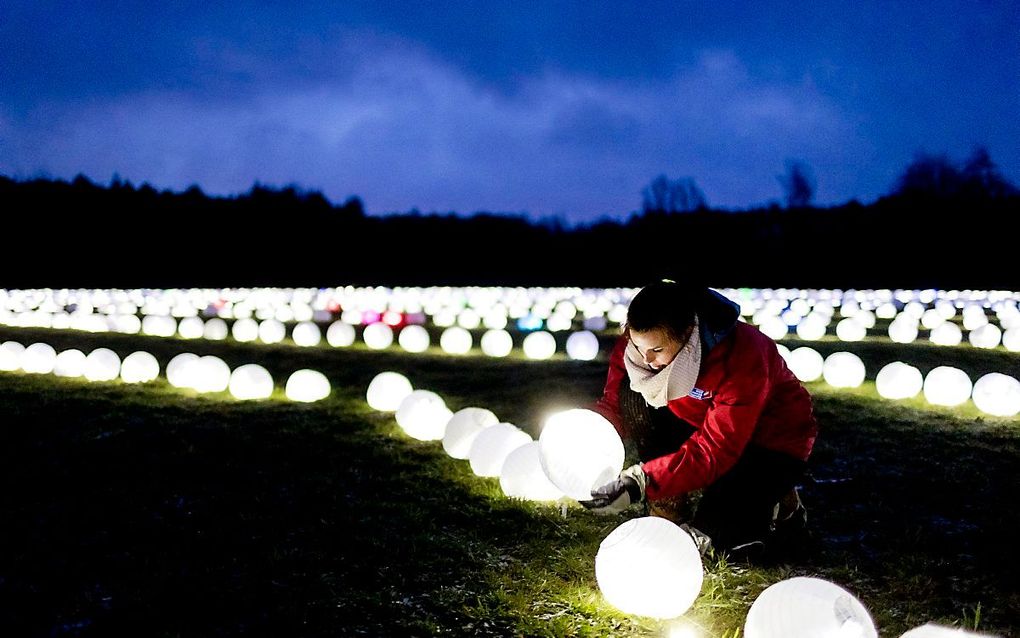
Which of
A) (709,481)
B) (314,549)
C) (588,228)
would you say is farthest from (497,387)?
(588,228)

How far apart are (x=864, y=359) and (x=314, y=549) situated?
10.6 m

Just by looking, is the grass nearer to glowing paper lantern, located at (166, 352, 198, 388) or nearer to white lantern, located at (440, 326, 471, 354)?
glowing paper lantern, located at (166, 352, 198, 388)

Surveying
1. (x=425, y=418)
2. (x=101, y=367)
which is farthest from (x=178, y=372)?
(x=425, y=418)

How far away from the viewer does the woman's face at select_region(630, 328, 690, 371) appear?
375 centimetres

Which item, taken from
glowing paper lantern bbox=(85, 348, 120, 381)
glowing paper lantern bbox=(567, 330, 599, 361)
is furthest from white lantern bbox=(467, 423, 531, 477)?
glowing paper lantern bbox=(85, 348, 120, 381)

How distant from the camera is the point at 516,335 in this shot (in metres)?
16.0

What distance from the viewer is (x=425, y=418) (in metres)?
7.23

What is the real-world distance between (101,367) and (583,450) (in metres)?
8.68

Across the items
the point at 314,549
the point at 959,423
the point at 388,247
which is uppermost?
the point at 388,247

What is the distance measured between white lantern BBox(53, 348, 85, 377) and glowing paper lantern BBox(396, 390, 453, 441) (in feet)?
19.8

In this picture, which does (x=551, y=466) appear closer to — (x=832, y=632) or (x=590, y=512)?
(x=590, y=512)

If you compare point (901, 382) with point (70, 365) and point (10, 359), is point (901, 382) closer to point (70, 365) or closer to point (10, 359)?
point (70, 365)

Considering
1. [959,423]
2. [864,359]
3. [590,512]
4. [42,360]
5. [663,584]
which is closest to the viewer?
[663,584]

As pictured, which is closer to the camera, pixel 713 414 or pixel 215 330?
pixel 713 414
